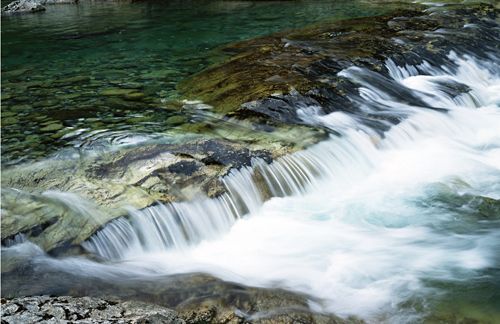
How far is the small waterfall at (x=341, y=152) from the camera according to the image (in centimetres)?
566

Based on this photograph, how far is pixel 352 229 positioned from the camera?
615cm

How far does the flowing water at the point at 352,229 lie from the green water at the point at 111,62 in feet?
6.33

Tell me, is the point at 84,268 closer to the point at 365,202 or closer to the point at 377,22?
the point at 365,202

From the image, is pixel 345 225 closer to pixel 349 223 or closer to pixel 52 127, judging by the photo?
pixel 349 223

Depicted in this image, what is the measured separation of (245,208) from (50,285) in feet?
8.16

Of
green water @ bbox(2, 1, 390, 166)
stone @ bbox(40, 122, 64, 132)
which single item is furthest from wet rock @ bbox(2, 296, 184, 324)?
stone @ bbox(40, 122, 64, 132)

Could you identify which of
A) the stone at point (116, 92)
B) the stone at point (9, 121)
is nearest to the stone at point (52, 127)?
the stone at point (9, 121)

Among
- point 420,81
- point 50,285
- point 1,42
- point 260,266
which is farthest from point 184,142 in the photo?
point 1,42

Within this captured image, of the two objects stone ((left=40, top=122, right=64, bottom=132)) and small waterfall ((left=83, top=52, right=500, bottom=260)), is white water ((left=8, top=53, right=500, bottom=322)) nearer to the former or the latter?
small waterfall ((left=83, top=52, right=500, bottom=260))

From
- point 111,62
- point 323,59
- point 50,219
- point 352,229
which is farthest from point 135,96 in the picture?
point 352,229

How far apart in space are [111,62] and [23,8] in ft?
67.6

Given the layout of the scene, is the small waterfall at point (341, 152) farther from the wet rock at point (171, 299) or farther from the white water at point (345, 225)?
the wet rock at point (171, 299)

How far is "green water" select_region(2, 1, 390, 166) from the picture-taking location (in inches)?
299

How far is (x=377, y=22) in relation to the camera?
49.7ft
